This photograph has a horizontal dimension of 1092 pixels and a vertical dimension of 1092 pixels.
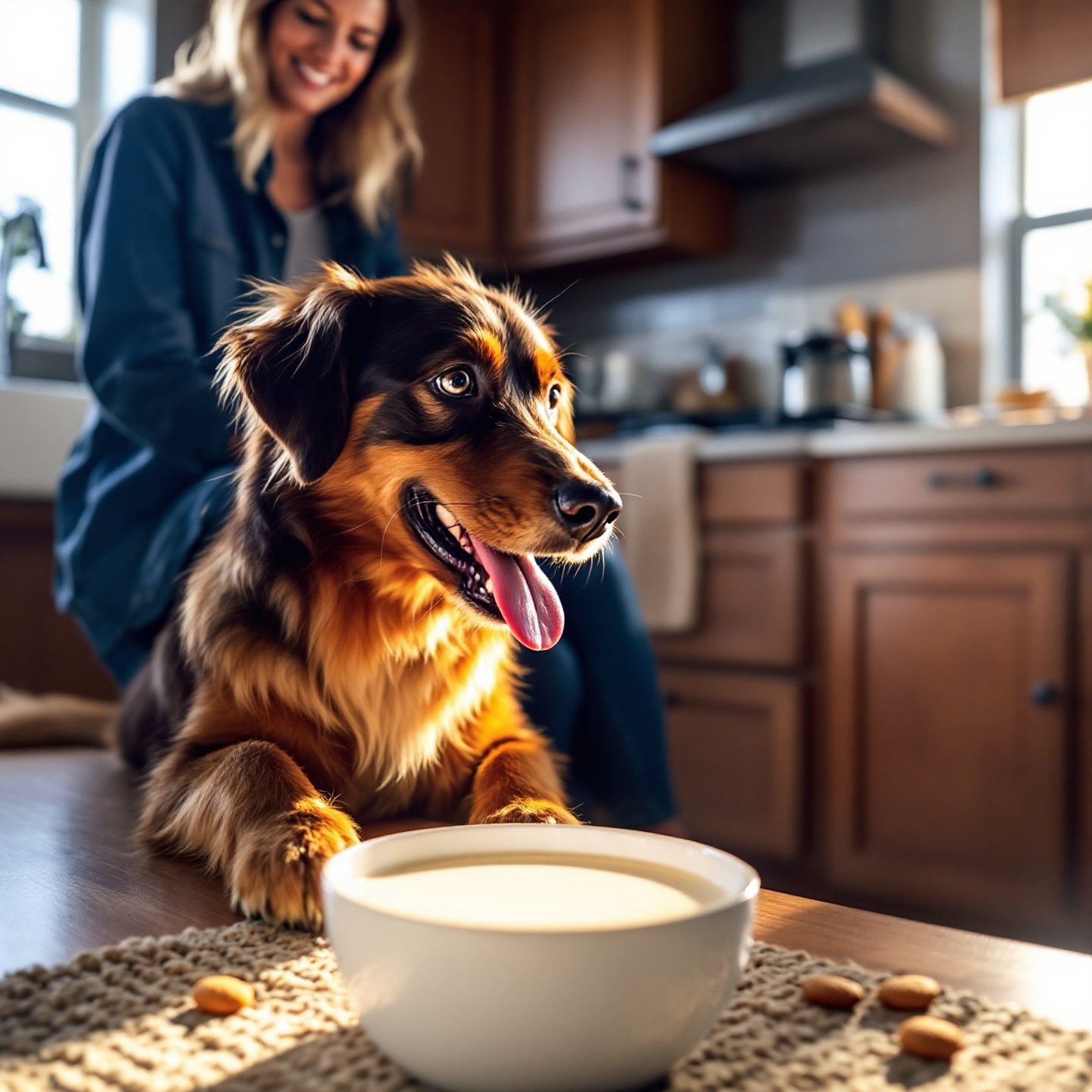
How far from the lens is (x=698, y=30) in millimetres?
3854

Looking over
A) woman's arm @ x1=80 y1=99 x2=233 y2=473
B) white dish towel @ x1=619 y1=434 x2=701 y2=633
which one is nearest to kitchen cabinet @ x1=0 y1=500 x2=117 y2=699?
woman's arm @ x1=80 y1=99 x2=233 y2=473

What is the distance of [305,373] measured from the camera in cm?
99

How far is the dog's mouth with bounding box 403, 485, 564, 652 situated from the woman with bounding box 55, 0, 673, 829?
35 centimetres

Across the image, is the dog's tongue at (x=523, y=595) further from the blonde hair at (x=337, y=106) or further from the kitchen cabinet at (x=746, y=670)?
the kitchen cabinet at (x=746, y=670)

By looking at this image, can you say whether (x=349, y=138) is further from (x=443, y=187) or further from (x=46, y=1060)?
(x=443, y=187)

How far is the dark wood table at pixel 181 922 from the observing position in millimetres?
542

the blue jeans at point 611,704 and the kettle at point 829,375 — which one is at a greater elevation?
the kettle at point 829,375

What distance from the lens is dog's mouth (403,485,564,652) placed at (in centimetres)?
94

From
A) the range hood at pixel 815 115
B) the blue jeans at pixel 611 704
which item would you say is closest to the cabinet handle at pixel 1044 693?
the blue jeans at pixel 611 704

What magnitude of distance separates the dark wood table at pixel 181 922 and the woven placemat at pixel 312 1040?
0.04 metres

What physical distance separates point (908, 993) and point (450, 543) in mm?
586

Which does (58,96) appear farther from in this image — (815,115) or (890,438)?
(890,438)

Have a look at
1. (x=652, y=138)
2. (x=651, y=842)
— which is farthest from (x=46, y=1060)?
(x=652, y=138)

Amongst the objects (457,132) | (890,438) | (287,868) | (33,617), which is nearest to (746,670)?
(890,438)
